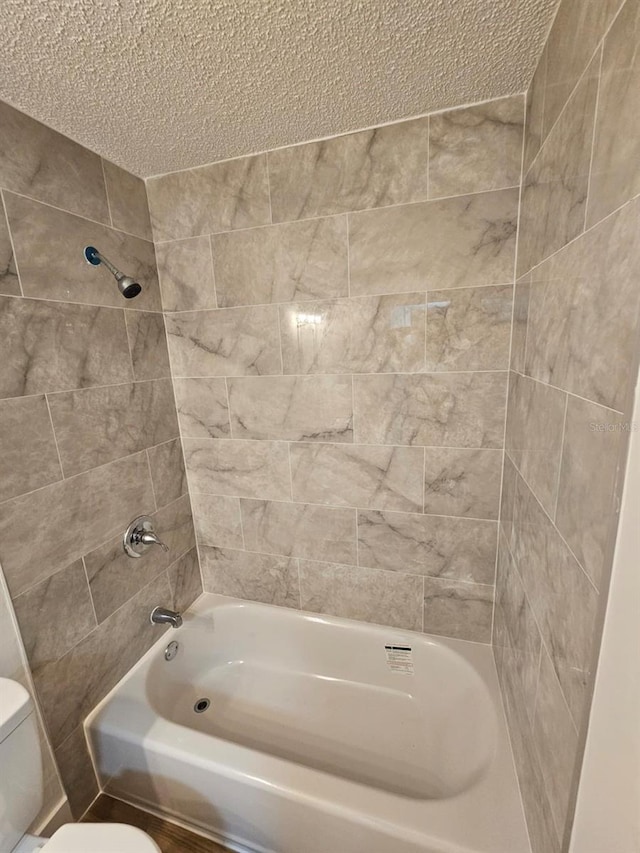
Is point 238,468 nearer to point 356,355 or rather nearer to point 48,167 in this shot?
point 356,355

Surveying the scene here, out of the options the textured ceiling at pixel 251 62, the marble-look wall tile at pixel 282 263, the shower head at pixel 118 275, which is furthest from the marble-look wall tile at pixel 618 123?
the shower head at pixel 118 275

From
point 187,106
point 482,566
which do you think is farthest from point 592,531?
point 187,106

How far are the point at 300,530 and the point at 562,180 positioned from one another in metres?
1.44

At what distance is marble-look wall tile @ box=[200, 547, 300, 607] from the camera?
164cm

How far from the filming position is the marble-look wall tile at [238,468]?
5.03 ft

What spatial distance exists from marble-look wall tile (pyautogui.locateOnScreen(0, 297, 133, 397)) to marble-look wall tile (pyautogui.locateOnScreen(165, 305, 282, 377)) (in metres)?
0.25

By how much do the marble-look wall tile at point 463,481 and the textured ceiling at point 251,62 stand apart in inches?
44.8

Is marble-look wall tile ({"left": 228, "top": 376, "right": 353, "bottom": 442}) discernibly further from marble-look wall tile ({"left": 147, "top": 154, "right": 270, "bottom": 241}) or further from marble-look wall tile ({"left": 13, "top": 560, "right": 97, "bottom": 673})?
marble-look wall tile ({"left": 13, "top": 560, "right": 97, "bottom": 673})

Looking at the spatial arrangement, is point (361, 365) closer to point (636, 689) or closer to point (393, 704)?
point (636, 689)

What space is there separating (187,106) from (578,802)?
186 cm

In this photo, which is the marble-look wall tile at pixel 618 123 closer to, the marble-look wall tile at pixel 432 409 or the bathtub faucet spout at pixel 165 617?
the marble-look wall tile at pixel 432 409

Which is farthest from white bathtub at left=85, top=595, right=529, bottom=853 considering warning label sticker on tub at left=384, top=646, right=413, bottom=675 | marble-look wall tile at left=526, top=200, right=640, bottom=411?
marble-look wall tile at left=526, top=200, right=640, bottom=411

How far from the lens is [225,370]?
4.95 ft

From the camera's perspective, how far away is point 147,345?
145 cm
